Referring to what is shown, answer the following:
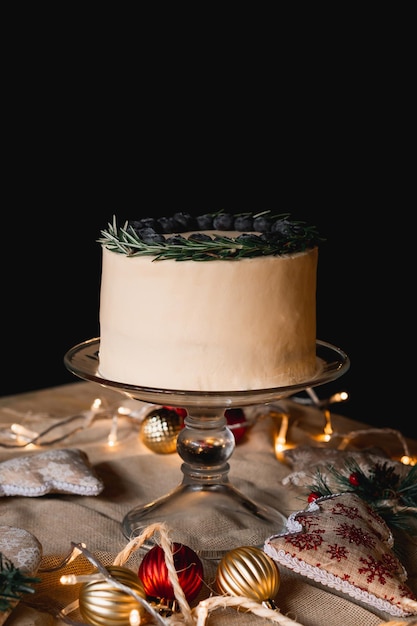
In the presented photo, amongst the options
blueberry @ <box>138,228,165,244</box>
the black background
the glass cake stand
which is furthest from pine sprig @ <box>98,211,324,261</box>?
the black background

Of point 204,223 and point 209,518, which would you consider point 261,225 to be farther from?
point 209,518

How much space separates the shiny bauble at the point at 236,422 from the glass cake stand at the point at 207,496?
27 cm

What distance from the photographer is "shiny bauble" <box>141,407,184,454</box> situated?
170cm

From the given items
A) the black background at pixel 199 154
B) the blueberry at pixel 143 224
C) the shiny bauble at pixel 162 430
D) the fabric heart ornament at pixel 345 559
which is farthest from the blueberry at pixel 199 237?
the black background at pixel 199 154

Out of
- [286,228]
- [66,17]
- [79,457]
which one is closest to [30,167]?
[66,17]

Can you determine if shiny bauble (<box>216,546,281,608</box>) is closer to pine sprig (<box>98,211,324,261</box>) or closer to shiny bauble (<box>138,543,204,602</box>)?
shiny bauble (<box>138,543,204,602</box>)

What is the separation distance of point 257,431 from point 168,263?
650mm

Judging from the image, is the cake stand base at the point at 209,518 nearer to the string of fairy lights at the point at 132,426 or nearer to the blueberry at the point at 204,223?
the string of fairy lights at the point at 132,426

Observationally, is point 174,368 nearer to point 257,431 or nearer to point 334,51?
point 257,431

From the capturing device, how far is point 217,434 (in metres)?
1.44

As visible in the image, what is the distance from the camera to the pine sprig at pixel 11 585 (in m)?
1.02

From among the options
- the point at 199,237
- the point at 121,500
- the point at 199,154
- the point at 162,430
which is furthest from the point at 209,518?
the point at 199,154

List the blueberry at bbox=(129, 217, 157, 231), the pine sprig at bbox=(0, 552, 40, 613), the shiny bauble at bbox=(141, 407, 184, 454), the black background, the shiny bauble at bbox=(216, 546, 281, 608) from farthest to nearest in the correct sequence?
1. the black background
2. the shiny bauble at bbox=(141, 407, 184, 454)
3. the blueberry at bbox=(129, 217, 157, 231)
4. the shiny bauble at bbox=(216, 546, 281, 608)
5. the pine sprig at bbox=(0, 552, 40, 613)

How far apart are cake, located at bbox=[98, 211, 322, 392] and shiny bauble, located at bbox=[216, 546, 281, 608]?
234 mm
